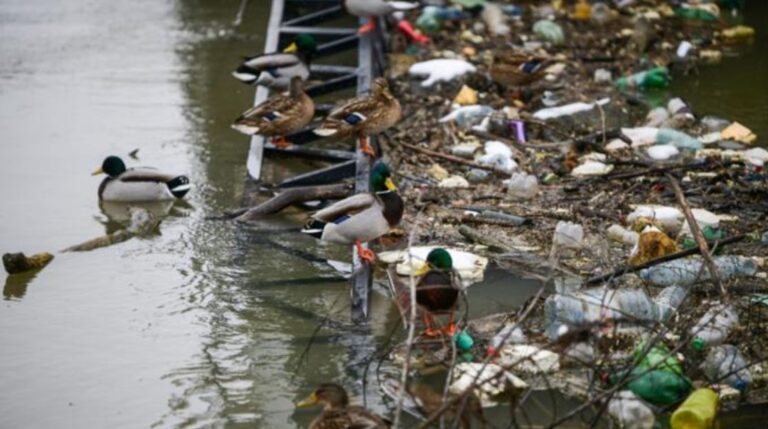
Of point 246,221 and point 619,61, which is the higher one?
point 246,221

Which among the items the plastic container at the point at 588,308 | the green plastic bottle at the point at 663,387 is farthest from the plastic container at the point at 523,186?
the green plastic bottle at the point at 663,387

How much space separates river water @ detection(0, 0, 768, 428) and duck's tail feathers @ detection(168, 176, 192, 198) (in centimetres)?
11

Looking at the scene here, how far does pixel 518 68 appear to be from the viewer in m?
10.6

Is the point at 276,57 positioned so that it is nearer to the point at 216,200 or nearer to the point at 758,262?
the point at 216,200

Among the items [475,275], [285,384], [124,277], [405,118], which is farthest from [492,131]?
[285,384]

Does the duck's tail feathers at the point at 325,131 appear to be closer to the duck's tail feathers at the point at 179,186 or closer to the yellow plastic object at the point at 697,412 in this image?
the duck's tail feathers at the point at 179,186

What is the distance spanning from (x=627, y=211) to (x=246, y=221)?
243 centimetres

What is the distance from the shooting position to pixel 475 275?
297 inches

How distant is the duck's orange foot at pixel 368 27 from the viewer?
Answer: 11539 mm

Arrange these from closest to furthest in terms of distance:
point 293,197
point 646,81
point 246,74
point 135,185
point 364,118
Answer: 1. point 293,197
2. point 135,185
3. point 364,118
4. point 246,74
5. point 646,81

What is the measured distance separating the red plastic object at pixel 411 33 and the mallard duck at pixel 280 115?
2.87 meters

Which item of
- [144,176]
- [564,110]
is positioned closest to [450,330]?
[144,176]

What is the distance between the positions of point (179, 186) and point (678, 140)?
364 centimetres

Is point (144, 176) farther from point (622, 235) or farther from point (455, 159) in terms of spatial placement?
point (622, 235)
